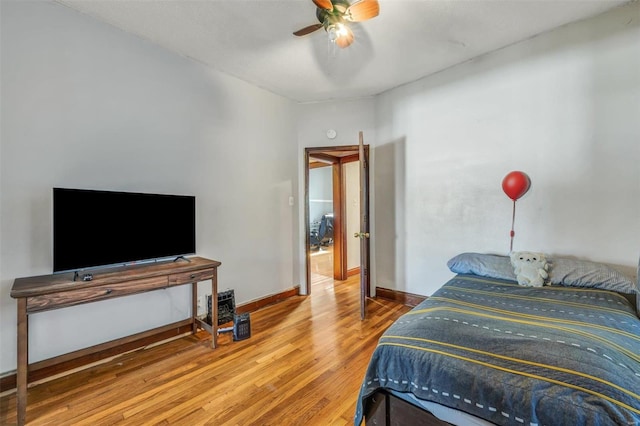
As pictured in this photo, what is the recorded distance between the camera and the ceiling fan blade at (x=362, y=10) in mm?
1822

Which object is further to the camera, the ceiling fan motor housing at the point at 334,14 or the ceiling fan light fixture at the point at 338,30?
the ceiling fan light fixture at the point at 338,30

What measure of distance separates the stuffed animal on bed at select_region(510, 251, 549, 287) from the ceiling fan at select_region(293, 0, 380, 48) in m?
2.27

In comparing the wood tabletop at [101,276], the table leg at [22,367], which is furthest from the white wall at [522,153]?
the table leg at [22,367]

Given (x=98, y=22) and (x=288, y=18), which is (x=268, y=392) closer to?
(x=288, y=18)

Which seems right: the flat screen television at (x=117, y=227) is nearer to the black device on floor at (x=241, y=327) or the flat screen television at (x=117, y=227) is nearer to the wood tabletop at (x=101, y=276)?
the wood tabletop at (x=101, y=276)

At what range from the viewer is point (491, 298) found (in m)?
1.87

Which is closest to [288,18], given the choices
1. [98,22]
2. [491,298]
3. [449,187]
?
[98,22]

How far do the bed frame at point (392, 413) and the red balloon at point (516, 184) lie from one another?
7.32 ft

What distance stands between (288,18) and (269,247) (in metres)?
2.49

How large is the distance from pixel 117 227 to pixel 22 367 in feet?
3.17

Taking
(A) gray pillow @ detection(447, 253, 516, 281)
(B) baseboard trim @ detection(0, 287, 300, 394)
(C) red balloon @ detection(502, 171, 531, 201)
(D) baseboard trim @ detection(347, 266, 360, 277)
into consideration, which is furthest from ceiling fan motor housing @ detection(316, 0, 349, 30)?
(D) baseboard trim @ detection(347, 266, 360, 277)

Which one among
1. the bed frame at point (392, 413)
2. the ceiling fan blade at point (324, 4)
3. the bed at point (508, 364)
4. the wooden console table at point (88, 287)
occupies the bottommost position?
the bed frame at point (392, 413)

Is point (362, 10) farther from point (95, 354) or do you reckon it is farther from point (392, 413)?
point (95, 354)

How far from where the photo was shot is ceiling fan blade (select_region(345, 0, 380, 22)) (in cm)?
182
